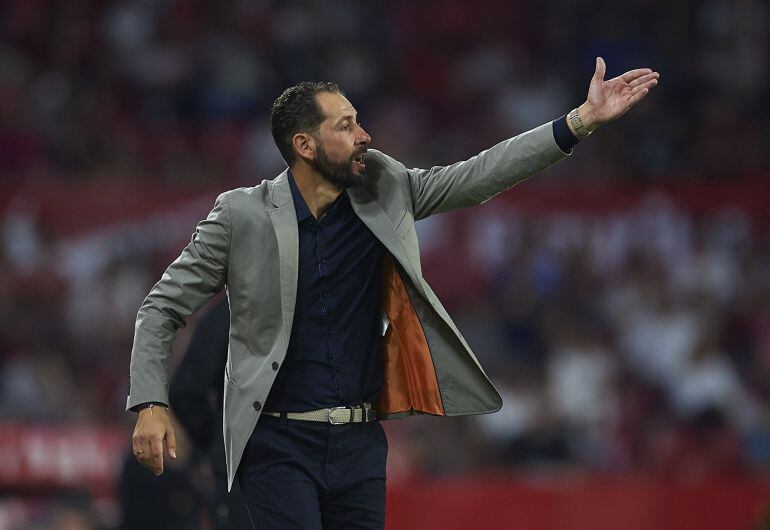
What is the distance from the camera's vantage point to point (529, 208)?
37.0 feet

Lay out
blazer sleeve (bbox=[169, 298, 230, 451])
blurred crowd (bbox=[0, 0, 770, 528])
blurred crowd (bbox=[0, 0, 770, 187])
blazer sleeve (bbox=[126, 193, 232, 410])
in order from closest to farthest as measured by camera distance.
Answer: blazer sleeve (bbox=[126, 193, 232, 410])
blazer sleeve (bbox=[169, 298, 230, 451])
blurred crowd (bbox=[0, 0, 770, 528])
blurred crowd (bbox=[0, 0, 770, 187])

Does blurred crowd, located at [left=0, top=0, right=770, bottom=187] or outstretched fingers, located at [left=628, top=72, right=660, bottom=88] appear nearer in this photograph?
outstretched fingers, located at [left=628, top=72, right=660, bottom=88]

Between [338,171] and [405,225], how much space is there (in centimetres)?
28

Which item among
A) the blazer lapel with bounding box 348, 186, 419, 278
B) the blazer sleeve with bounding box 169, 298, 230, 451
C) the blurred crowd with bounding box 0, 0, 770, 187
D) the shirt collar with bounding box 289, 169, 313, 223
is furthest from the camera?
the blurred crowd with bounding box 0, 0, 770, 187

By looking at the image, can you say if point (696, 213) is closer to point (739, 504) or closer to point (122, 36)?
point (739, 504)

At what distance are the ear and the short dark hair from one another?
17 millimetres

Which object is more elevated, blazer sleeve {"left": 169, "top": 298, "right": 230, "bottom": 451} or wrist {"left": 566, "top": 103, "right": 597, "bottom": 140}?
wrist {"left": 566, "top": 103, "right": 597, "bottom": 140}

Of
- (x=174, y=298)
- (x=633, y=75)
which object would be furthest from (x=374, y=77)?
(x=174, y=298)

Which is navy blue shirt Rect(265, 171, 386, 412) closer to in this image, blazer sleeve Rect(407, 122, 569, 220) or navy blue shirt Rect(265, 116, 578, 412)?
navy blue shirt Rect(265, 116, 578, 412)

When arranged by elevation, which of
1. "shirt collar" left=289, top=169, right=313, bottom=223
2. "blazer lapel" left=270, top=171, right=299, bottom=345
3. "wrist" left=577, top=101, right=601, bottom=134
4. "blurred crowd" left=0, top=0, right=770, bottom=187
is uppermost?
"blurred crowd" left=0, top=0, right=770, bottom=187

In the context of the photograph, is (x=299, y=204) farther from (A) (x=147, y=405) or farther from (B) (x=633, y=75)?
(B) (x=633, y=75)

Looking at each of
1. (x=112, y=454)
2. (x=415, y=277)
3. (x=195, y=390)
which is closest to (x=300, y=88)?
(x=415, y=277)

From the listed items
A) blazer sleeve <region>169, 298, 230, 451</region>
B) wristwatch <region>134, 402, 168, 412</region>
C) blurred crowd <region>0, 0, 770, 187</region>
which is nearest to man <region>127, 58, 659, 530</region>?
wristwatch <region>134, 402, 168, 412</region>

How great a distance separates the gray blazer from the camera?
459 cm
